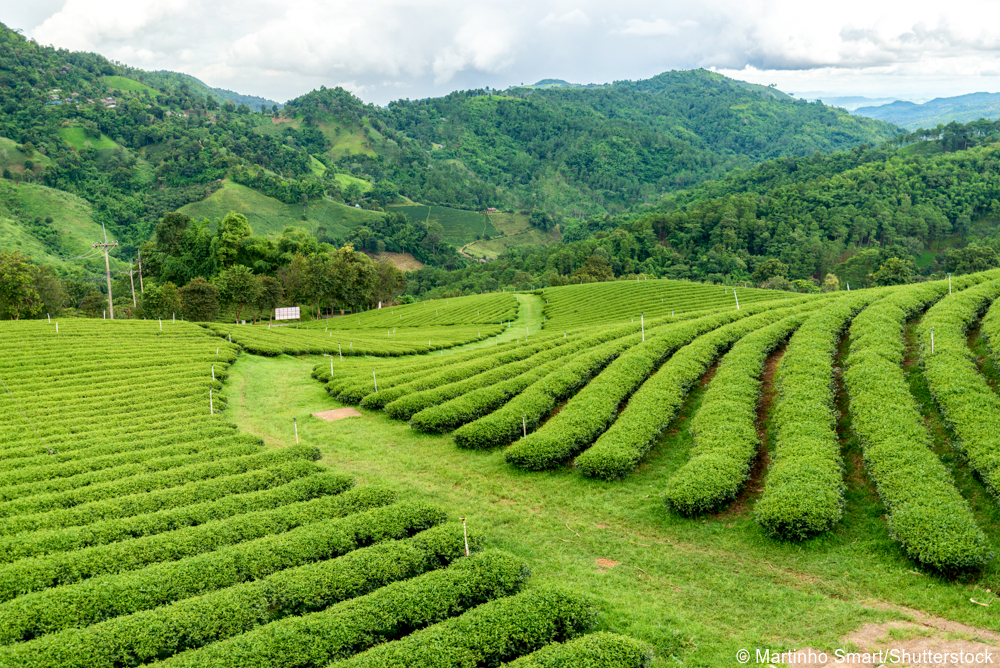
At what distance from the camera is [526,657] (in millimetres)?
9469

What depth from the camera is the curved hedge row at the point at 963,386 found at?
1452 cm

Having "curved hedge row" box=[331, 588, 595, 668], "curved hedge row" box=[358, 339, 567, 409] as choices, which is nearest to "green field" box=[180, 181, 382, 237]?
"curved hedge row" box=[358, 339, 567, 409]

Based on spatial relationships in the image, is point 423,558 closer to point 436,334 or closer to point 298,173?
point 436,334

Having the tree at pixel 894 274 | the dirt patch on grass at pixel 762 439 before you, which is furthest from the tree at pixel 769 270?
the dirt patch on grass at pixel 762 439

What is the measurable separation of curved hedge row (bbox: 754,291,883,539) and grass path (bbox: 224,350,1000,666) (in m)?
0.57

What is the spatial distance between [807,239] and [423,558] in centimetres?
11703

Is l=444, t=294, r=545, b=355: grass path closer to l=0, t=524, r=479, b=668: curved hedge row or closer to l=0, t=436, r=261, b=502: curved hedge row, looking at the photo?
l=0, t=436, r=261, b=502: curved hedge row

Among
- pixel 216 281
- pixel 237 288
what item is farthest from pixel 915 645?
pixel 216 281

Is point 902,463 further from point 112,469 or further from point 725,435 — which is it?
point 112,469

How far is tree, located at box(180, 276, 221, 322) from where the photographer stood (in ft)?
211

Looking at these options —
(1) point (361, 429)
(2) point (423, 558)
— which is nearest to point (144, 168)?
(1) point (361, 429)

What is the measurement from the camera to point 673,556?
542 inches

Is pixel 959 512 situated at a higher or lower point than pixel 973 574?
higher

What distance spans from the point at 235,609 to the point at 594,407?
44.5 ft
